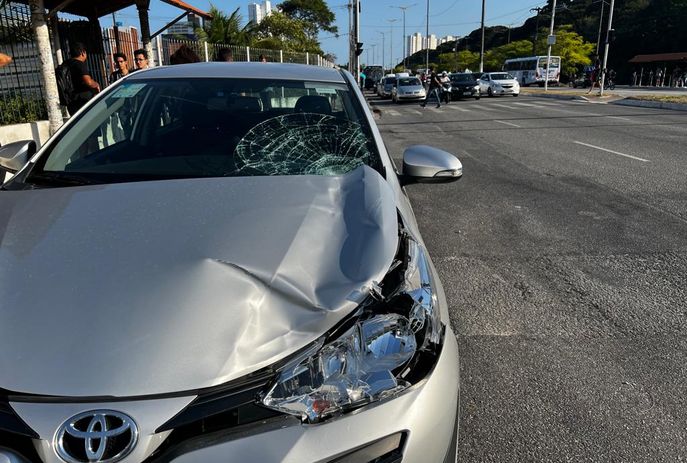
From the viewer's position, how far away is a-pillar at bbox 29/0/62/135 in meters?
6.87

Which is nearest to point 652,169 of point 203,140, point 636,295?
point 636,295

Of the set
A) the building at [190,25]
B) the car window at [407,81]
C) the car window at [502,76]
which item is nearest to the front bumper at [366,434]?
the building at [190,25]

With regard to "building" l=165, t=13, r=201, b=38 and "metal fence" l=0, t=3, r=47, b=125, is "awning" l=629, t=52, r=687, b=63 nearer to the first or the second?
"building" l=165, t=13, r=201, b=38

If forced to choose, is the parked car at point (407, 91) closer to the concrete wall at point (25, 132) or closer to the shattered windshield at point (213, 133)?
the concrete wall at point (25, 132)

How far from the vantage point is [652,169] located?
825 centimetres

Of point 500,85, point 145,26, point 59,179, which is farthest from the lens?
point 500,85

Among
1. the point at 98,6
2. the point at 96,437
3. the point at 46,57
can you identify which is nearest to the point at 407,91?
the point at 98,6

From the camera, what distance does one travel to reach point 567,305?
3.66 metres

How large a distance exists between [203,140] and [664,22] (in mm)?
87026

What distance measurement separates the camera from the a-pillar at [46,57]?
6.87 meters

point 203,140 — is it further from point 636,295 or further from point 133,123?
point 636,295

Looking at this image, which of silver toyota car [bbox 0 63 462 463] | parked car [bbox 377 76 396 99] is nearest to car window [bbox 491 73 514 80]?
parked car [bbox 377 76 396 99]

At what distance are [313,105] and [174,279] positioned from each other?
1.74m

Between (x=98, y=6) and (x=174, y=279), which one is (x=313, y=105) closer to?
(x=174, y=279)
